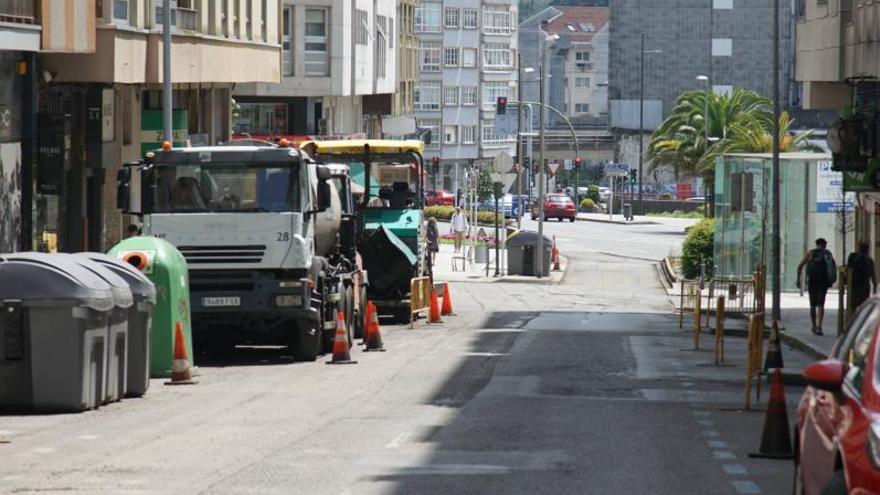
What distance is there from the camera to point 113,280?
68.6ft

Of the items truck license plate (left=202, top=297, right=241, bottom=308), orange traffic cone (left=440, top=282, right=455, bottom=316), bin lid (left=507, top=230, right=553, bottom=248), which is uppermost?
truck license plate (left=202, top=297, right=241, bottom=308)

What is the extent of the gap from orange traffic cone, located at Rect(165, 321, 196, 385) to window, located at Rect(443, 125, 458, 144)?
114 metres

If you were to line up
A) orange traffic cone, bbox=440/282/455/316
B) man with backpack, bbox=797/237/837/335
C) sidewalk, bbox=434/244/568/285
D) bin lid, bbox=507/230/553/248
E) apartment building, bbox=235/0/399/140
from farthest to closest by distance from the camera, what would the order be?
apartment building, bbox=235/0/399/140 → bin lid, bbox=507/230/553/248 → sidewalk, bbox=434/244/568/285 → orange traffic cone, bbox=440/282/455/316 → man with backpack, bbox=797/237/837/335

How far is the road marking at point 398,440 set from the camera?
54.3 feet

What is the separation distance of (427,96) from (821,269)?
101m

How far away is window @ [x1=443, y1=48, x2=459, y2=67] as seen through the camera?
139 m

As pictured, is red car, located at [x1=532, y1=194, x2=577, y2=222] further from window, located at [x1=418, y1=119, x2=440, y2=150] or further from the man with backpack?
the man with backpack

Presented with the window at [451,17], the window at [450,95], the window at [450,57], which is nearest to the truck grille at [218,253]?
the window at [450,95]

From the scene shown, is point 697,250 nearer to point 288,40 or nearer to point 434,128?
point 288,40

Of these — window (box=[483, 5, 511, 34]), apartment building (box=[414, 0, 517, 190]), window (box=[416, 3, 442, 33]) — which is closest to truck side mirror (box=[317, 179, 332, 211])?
apartment building (box=[414, 0, 517, 190])

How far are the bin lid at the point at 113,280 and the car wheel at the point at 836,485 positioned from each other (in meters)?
11.7

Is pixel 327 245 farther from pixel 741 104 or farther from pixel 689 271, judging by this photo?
pixel 741 104

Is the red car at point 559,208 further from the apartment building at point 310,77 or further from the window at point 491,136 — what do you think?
the window at point 491,136

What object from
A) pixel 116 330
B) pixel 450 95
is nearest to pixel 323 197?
pixel 116 330
